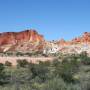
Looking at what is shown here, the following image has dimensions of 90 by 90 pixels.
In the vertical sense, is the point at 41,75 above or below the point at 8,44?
below

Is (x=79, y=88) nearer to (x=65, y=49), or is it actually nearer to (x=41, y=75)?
(x=41, y=75)

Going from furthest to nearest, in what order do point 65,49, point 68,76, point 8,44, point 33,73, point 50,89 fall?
1. point 8,44
2. point 65,49
3. point 33,73
4. point 68,76
5. point 50,89

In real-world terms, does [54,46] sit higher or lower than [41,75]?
higher

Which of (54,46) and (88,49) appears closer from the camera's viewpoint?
(88,49)

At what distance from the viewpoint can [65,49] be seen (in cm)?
18150

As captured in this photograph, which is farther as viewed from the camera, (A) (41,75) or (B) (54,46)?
(B) (54,46)

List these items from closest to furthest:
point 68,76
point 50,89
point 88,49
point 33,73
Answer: point 50,89 < point 68,76 < point 33,73 < point 88,49

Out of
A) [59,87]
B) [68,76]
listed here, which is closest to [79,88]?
[59,87]

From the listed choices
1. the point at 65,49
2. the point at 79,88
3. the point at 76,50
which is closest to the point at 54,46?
the point at 65,49

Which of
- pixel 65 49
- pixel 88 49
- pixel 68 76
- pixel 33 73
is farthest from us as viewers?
pixel 65 49

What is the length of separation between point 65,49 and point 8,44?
3550 centimetres

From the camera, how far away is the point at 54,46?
187875mm

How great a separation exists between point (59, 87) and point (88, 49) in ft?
470

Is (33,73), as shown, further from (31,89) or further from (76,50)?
(76,50)
